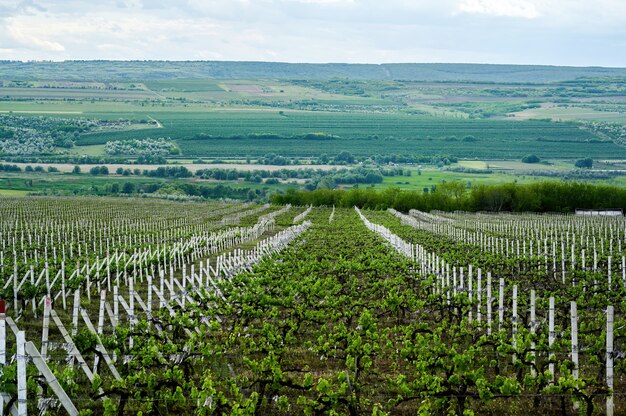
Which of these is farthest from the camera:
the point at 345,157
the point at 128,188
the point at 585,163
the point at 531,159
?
the point at 345,157

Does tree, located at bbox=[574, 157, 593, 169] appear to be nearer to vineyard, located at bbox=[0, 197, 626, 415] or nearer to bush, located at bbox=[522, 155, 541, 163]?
bush, located at bbox=[522, 155, 541, 163]

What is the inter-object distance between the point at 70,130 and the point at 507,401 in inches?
7256

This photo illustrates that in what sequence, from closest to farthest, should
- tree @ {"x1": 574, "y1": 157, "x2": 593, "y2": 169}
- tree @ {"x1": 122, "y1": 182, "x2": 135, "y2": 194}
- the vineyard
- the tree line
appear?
the vineyard → the tree line → tree @ {"x1": 122, "y1": 182, "x2": 135, "y2": 194} → tree @ {"x1": 574, "y1": 157, "x2": 593, "y2": 169}

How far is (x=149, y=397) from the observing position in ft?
39.7

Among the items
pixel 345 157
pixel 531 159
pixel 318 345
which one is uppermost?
pixel 318 345

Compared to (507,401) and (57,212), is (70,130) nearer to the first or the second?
(57,212)

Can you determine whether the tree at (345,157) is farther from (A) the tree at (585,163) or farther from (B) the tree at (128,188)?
(B) the tree at (128,188)

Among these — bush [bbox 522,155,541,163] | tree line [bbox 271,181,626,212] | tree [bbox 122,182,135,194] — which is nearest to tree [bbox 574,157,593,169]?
bush [bbox 522,155,541,163]

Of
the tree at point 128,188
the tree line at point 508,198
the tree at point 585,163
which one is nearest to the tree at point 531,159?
the tree at point 585,163

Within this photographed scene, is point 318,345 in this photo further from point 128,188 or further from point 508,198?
point 128,188

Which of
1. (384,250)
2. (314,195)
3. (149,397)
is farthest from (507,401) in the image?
(314,195)

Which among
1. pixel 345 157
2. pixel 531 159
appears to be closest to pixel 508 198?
pixel 531 159

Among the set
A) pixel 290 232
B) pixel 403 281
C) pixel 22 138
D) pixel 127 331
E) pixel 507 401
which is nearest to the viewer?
pixel 507 401

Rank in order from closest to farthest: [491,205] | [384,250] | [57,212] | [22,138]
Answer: [384,250] → [57,212] → [491,205] → [22,138]
